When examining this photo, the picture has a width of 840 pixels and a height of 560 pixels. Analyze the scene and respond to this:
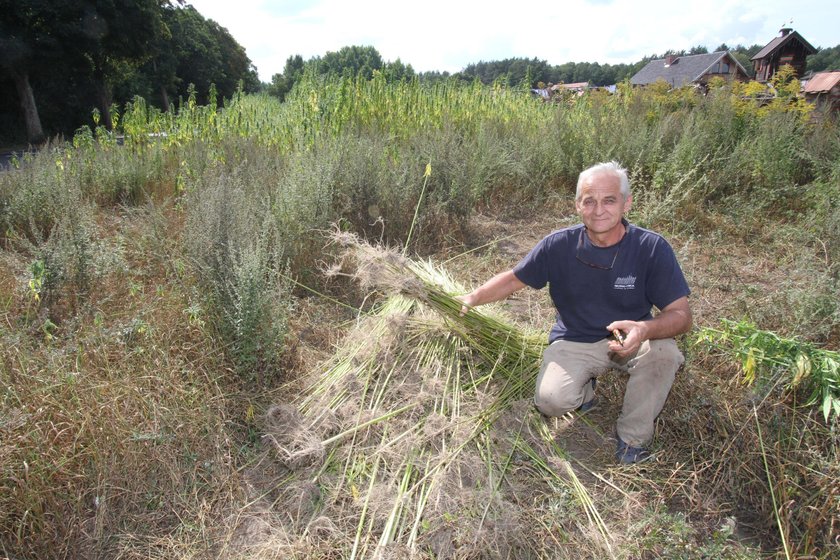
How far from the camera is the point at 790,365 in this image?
2066mm

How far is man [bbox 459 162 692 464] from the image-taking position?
239 centimetres

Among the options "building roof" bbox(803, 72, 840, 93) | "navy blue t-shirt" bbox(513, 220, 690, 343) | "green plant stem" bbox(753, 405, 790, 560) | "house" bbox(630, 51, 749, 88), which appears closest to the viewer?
"green plant stem" bbox(753, 405, 790, 560)

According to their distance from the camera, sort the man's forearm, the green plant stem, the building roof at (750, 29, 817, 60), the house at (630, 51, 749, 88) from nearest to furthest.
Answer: the green plant stem < the man's forearm < the building roof at (750, 29, 817, 60) < the house at (630, 51, 749, 88)

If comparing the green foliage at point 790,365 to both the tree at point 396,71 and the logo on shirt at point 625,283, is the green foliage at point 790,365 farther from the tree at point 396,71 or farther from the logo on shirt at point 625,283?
the tree at point 396,71

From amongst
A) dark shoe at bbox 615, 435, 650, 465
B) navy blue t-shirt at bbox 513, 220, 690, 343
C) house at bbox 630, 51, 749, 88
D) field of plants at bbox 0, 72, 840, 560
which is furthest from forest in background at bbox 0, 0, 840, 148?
house at bbox 630, 51, 749, 88

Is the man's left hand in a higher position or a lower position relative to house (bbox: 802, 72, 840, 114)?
lower

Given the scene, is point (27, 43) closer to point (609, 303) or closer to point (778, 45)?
point (609, 303)

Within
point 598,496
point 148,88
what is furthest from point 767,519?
point 148,88

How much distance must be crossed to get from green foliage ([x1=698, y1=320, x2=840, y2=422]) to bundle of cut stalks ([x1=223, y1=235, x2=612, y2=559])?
2.92 feet

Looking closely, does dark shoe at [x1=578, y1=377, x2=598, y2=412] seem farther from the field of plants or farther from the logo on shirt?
the logo on shirt

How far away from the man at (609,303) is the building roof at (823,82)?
30.9ft

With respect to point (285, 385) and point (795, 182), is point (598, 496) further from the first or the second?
point (795, 182)

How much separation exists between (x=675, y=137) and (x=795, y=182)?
1482 millimetres

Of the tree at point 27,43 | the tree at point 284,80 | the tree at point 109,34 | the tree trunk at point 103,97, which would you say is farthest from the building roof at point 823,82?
the tree trunk at point 103,97
